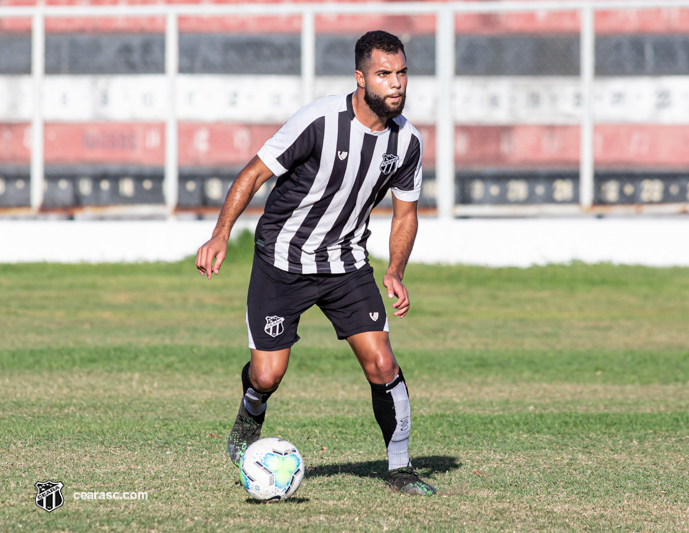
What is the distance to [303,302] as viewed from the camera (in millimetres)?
5969

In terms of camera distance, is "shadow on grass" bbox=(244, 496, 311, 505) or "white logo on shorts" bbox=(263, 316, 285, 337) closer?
"shadow on grass" bbox=(244, 496, 311, 505)

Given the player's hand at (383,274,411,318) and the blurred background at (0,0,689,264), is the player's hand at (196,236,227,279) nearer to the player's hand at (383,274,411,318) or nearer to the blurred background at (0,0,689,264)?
the player's hand at (383,274,411,318)

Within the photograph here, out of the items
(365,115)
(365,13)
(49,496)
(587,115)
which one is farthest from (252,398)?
(365,13)

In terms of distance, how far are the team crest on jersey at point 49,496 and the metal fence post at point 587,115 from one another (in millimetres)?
17151

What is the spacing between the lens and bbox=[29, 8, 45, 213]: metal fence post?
72.8ft

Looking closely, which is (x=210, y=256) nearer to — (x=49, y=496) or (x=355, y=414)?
(x=49, y=496)

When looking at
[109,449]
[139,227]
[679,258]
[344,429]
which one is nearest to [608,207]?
[679,258]

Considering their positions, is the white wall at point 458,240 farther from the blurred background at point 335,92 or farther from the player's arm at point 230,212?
the player's arm at point 230,212

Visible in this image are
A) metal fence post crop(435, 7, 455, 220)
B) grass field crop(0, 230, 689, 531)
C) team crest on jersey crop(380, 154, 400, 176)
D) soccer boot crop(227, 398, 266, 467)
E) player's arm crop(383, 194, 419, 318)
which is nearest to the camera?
grass field crop(0, 230, 689, 531)

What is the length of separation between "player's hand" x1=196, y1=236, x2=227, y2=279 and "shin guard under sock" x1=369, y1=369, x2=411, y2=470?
3.94 ft

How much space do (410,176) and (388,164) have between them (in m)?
0.25

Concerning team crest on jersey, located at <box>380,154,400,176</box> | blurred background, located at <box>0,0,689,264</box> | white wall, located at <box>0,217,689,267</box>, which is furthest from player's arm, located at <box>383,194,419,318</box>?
blurred background, located at <box>0,0,689,264</box>

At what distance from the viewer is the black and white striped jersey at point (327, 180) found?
576cm

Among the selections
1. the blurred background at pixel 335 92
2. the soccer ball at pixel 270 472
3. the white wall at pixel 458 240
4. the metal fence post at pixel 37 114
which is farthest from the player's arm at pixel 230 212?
the metal fence post at pixel 37 114
